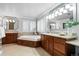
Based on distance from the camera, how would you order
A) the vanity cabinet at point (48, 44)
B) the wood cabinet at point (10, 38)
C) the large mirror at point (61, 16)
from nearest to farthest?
1. the large mirror at point (61, 16)
2. the vanity cabinet at point (48, 44)
3. the wood cabinet at point (10, 38)

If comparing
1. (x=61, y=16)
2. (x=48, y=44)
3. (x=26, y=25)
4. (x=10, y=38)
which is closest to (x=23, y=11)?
(x=26, y=25)

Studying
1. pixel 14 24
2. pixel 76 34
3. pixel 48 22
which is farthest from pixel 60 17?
pixel 14 24

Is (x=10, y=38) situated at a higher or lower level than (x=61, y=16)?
lower

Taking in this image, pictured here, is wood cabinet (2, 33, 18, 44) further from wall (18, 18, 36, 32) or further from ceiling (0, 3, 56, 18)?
ceiling (0, 3, 56, 18)

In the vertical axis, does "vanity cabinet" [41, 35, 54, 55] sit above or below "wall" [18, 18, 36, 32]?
below

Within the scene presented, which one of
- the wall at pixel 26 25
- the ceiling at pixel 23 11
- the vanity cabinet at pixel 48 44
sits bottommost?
the vanity cabinet at pixel 48 44

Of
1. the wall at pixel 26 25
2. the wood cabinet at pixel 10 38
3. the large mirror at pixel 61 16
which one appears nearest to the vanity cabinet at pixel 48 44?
the large mirror at pixel 61 16

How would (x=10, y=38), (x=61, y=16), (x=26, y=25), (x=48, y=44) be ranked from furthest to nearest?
(x=10, y=38), (x=48, y=44), (x=61, y=16), (x=26, y=25)

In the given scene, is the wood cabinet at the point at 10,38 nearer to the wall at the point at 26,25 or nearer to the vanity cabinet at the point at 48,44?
the wall at the point at 26,25

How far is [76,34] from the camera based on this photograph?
2.47 meters

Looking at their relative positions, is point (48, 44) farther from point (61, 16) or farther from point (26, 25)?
point (26, 25)

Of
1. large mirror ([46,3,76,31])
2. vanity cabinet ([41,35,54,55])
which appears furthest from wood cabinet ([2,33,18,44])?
large mirror ([46,3,76,31])

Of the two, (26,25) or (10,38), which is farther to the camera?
(10,38)

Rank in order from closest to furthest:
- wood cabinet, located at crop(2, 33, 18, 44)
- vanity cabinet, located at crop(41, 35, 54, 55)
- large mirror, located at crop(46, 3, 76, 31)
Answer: large mirror, located at crop(46, 3, 76, 31), vanity cabinet, located at crop(41, 35, 54, 55), wood cabinet, located at crop(2, 33, 18, 44)
